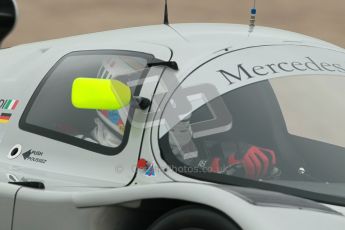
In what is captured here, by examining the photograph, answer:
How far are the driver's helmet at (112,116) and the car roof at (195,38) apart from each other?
170 mm

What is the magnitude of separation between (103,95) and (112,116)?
4.1 inches

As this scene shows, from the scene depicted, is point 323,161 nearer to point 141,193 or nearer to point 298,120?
point 298,120

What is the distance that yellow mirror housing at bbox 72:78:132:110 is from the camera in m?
3.58

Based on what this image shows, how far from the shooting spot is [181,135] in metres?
3.39

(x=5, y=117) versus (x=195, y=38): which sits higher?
(x=195, y=38)

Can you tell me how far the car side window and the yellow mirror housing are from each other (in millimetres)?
27

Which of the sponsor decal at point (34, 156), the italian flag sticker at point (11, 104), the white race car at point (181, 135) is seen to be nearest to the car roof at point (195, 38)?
the white race car at point (181, 135)

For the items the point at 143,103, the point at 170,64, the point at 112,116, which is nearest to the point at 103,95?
the point at 112,116

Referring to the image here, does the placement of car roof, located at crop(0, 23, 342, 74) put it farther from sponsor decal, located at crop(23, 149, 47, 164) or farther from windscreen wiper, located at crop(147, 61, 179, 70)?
sponsor decal, located at crop(23, 149, 47, 164)

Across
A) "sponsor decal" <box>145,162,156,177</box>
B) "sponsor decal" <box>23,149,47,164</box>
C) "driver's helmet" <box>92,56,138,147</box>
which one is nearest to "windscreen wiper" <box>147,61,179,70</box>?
"driver's helmet" <box>92,56,138,147</box>

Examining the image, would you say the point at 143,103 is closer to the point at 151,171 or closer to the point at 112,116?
the point at 112,116

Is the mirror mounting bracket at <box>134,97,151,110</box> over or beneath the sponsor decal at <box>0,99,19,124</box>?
over

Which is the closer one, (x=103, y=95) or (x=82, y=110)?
(x=103, y=95)

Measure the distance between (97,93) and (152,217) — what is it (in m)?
0.68
